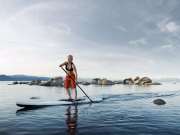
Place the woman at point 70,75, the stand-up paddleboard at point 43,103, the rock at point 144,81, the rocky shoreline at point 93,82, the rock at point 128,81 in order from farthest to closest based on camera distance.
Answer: the rock at point 128,81 → the rock at point 144,81 → the rocky shoreline at point 93,82 → the woman at point 70,75 → the stand-up paddleboard at point 43,103

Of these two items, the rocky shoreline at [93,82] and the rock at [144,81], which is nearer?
the rocky shoreline at [93,82]

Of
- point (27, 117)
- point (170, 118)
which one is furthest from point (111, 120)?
point (27, 117)

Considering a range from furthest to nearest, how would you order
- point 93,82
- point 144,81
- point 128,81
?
1. point 128,81
2. point 144,81
3. point 93,82

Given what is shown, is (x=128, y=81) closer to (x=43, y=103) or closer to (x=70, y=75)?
(x=70, y=75)

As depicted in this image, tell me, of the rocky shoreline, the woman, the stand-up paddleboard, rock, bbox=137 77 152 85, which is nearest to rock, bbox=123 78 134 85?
the rocky shoreline

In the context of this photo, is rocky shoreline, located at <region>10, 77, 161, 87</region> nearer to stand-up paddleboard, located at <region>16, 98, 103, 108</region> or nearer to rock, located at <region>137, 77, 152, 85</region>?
rock, located at <region>137, 77, 152, 85</region>

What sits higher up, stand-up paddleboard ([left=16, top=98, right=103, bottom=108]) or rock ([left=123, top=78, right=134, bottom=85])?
rock ([left=123, top=78, right=134, bottom=85])

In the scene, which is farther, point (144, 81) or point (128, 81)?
point (128, 81)

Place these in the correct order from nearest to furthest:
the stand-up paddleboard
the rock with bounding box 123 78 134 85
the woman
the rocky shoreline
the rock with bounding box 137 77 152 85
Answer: the stand-up paddleboard → the woman → the rocky shoreline → the rock with bounding box 137 77 152 85 → the rock with bounding box 123 78 134 85

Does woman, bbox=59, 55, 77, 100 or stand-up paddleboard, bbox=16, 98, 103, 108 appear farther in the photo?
woman, bbox=59, 55, 77, 100

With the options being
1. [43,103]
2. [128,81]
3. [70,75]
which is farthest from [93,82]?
[43,103]

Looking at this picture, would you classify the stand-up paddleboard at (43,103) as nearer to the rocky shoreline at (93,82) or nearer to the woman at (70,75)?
the woman at (70,75)

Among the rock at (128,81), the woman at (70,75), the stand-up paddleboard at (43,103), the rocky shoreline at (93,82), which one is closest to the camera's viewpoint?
the stand-up paddleboard at (43,103)

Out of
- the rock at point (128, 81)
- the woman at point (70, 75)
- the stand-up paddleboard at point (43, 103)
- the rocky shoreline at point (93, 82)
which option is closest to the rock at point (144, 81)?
the rocky shoreline at point (93, 82)
